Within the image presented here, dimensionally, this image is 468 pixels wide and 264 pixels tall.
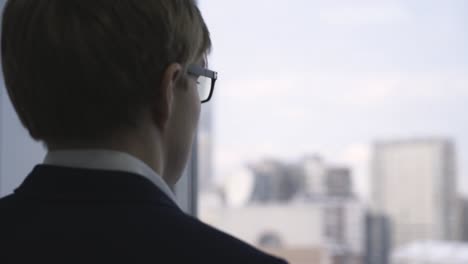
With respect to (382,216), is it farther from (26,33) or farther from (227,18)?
(26,33)

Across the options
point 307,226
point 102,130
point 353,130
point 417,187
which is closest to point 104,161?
point 102,130

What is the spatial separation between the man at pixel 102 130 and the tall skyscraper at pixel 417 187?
2981 mm

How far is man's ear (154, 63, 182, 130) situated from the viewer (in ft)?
1.46

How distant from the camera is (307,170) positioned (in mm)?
4453

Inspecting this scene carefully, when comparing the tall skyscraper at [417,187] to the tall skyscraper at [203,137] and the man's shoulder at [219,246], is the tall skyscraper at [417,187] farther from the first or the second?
the man's shoulder at [219,246]

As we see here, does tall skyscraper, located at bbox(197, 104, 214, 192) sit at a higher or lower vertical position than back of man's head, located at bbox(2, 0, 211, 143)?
lower

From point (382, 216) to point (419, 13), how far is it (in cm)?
165

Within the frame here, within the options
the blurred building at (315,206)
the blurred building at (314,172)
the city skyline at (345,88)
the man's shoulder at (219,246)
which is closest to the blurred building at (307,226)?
the blurred building at (315,206)

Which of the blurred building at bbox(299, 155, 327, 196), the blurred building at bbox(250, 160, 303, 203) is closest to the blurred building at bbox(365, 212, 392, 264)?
the blurred building at bbox(299, 155, 327, 196)

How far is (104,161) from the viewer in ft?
1.42

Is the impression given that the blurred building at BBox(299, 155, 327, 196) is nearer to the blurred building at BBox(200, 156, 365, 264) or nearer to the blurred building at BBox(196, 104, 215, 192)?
the blurred building at BBox(200, 156, 365, 264)

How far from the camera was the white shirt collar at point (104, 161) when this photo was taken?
0.43 m

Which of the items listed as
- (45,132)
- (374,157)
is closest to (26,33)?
(45,132)

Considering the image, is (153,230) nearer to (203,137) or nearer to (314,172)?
(203,137)
